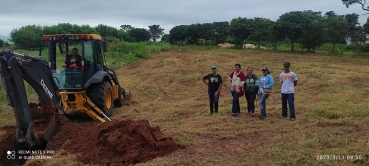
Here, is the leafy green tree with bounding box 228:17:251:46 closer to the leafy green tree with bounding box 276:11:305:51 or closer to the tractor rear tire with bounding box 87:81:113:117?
the leafy green tree with bounding box 276:11:305:51

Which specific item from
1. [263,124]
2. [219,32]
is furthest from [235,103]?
[219,32]

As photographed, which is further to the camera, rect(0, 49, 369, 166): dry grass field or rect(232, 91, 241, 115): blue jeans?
rect(232, 91, 241, 115): blue jeans

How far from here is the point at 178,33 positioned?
53250 mm

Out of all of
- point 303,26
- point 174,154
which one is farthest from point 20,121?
point 303,26

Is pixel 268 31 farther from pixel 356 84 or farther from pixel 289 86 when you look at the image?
pixel 289 86

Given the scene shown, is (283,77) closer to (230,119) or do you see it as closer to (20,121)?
(230,119)

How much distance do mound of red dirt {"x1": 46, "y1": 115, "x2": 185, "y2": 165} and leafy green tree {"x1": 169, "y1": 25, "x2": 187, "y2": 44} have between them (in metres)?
46.2

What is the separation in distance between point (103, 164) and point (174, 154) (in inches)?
42.9

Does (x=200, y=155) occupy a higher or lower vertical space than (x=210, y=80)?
lower

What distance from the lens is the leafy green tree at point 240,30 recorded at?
38844 mm

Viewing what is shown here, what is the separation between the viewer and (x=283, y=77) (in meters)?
8.25

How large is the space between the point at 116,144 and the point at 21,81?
6.04 ft

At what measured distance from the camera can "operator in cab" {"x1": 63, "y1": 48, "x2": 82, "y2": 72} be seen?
8523 mm
